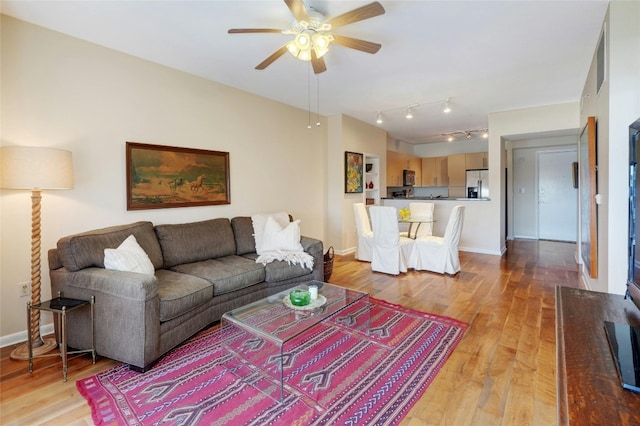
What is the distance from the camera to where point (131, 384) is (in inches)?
76.4

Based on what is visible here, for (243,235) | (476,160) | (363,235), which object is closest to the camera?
(243,235)

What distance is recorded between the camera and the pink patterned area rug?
65.7 inches

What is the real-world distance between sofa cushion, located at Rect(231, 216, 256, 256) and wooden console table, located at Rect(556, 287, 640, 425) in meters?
2.99

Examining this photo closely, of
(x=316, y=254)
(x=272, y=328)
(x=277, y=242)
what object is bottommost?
(x=272, y=328)

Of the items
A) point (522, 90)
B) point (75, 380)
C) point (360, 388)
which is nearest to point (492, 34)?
point (522, 90)

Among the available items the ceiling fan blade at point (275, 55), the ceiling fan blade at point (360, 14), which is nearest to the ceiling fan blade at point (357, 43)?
the ceiling fan blade at point (360, 14)

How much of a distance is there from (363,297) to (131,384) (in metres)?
1.70

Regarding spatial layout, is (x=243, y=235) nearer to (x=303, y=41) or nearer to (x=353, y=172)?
(x=303, y=41)

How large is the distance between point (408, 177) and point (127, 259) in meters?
7.31

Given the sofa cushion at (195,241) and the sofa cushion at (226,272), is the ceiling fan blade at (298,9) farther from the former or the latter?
the sofa cushion at (195,241)

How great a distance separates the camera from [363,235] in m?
5.03

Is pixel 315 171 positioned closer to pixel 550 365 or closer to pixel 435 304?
pixel 435 304

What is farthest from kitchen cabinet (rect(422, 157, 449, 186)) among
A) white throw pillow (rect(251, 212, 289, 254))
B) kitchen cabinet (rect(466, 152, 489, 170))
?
white throw pillow (rect(251, 212, 289, 254))

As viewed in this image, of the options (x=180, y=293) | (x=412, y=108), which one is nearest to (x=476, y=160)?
(x=412, y=108)
